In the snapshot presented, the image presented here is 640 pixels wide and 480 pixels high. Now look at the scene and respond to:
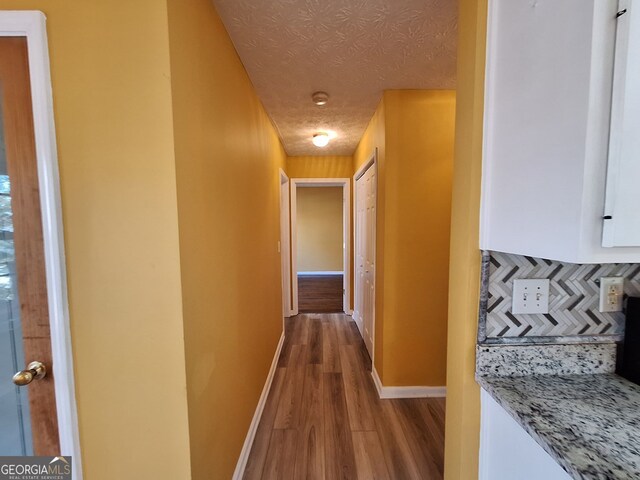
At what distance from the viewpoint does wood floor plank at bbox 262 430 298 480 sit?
1436mm

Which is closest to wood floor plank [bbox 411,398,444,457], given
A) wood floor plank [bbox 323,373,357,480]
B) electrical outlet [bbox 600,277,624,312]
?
wood floor plank [bbox 323,373,357,480]

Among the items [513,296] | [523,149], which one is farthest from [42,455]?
[523,149]

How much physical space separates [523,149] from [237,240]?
1.34m

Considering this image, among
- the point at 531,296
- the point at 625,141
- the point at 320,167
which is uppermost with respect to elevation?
the point at 320,167

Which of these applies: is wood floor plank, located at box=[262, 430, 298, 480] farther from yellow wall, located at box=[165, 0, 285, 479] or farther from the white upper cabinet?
the white upper cabinet

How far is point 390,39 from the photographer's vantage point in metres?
1.39

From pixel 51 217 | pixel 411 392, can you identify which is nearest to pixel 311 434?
pixel 411 392

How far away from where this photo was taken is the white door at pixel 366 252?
8.20 ft

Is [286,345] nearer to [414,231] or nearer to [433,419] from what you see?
[433,419]

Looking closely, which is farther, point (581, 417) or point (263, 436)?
point (263, 436)

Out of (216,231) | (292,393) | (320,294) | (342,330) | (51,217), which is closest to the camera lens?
(51,217)

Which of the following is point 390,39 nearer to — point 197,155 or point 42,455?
point 197,155

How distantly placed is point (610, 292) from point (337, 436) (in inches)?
64.7

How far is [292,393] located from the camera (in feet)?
6.98
